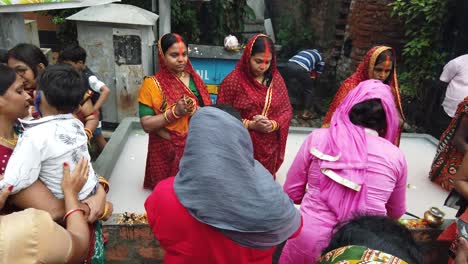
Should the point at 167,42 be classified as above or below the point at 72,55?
above

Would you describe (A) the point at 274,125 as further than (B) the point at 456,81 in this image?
No

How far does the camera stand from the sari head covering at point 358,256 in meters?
1.07

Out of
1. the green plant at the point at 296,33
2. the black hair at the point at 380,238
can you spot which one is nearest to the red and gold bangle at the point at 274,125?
the black hair at the point at 380,238

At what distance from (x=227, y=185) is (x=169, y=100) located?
1.54 m

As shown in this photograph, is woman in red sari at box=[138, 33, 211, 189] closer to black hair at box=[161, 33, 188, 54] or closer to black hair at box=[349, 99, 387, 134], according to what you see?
black hair at box=[161, 33, 188, 54]

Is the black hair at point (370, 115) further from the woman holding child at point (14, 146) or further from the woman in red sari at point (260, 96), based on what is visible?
the woman holding child at point (14, 146)

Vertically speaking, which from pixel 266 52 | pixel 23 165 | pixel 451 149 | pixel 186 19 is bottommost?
pixel 451 149

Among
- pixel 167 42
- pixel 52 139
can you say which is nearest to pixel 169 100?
pixel 167 42

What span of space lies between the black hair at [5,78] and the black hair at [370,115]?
156 cm

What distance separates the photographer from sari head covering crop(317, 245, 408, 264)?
3.51 ft

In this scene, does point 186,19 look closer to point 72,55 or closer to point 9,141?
point 72,55

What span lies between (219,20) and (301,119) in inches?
99.2

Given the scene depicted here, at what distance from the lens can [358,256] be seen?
110 centimetres

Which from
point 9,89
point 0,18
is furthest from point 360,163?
point 0,18
